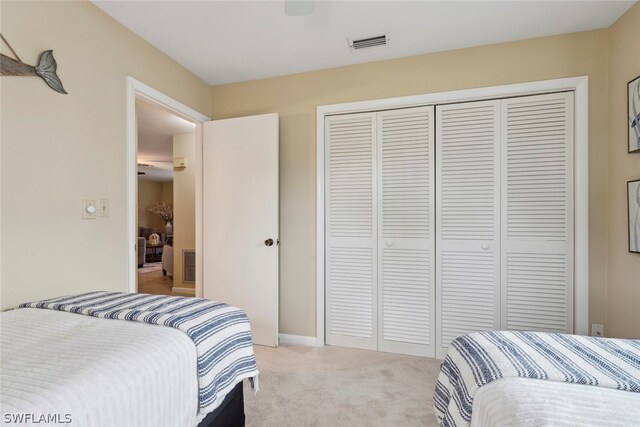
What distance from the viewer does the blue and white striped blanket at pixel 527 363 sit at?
880mm

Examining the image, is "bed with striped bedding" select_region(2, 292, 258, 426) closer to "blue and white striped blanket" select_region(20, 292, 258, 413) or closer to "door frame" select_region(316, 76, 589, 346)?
"blue and white striped blanket" select_region(20, 292, 258, 413)

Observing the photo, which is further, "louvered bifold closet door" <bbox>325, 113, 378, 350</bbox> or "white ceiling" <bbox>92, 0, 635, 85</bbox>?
"louvered bifold closet door" <bbox>325, 113, 378, 350</bbox>

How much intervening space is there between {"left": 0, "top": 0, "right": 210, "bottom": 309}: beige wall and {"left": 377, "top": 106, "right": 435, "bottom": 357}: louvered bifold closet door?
1.90 meters

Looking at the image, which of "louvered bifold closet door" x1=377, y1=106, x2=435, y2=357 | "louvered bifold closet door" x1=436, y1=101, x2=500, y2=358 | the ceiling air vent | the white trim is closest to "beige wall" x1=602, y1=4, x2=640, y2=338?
"louvered bifold closet door" x1=436, y1=101, x2=500, y2=358

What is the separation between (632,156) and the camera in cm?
183

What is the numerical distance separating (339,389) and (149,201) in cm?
936

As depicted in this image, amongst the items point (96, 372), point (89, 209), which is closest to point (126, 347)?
point (96, 372)

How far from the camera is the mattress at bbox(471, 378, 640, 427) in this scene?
0.71 m

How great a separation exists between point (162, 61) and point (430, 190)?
2.32m

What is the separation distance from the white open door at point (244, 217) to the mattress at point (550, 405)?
2.01m

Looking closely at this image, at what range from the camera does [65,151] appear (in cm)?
167

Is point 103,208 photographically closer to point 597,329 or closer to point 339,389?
point 339,389

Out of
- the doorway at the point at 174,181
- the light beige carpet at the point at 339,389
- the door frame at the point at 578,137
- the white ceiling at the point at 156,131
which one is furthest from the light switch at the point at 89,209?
the door frame at the point at 578,137

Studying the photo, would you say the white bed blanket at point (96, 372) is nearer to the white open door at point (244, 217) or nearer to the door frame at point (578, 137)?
the white open door at point (244, 217)
